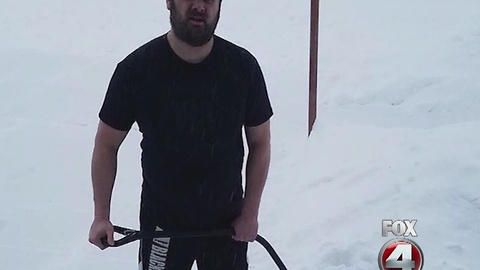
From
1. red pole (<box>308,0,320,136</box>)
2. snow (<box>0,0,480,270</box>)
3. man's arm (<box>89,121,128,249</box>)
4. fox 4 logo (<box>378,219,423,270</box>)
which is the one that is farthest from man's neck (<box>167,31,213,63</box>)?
red pole (<box>308,0,320,136</box>)

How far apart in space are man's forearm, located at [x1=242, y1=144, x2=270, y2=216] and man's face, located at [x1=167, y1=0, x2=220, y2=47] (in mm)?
491

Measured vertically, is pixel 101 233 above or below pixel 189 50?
below

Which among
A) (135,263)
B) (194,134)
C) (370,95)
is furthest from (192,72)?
(370,95)

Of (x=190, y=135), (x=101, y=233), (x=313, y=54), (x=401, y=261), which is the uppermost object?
(x=313, y=54)

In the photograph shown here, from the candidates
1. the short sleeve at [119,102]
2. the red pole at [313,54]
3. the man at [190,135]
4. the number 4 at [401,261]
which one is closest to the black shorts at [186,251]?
the man at [190,135]

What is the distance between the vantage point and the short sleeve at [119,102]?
197cm

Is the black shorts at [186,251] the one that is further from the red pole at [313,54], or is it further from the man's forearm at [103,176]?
the red pole at [313,54]

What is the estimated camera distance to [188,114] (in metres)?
2.00

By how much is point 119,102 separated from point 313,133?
10.9 ft

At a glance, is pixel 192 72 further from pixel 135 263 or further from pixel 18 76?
pixel 18 76

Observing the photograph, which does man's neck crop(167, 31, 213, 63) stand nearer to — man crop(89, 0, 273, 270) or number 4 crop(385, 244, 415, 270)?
man crop(89, 0, 273, 270)

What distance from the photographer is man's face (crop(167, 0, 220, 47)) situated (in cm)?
190

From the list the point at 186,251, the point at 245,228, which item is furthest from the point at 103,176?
the point at 245,228

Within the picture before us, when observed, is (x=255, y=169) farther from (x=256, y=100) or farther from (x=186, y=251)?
(x=186, y=251)
